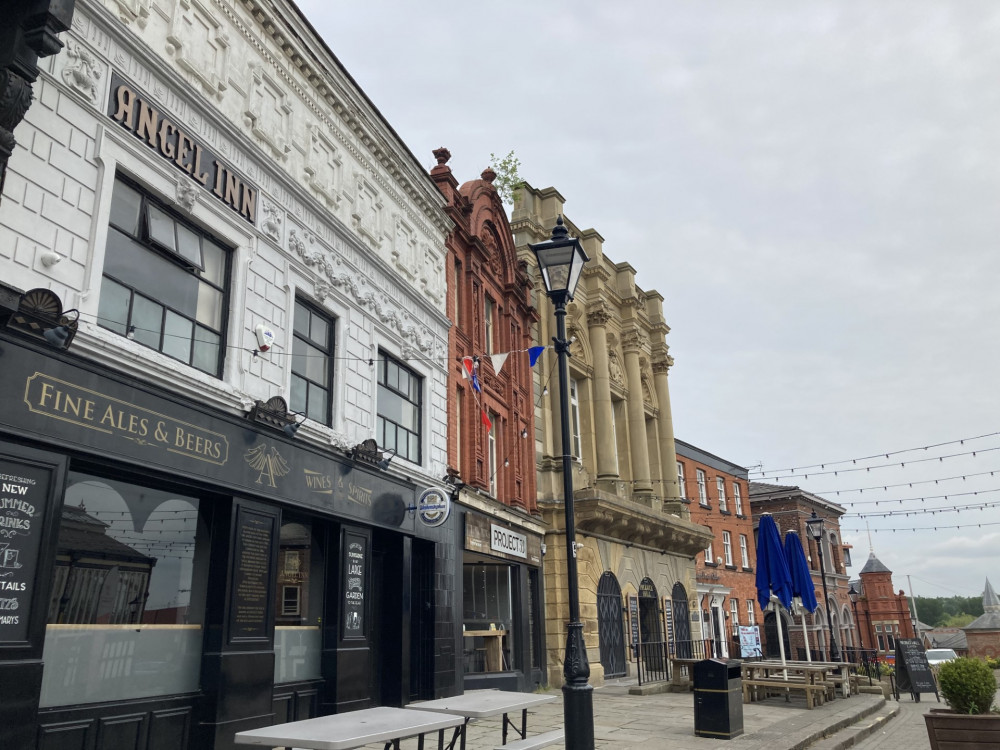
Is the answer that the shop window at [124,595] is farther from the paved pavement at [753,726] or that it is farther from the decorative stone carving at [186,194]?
the decorative stone carving at [186,194]

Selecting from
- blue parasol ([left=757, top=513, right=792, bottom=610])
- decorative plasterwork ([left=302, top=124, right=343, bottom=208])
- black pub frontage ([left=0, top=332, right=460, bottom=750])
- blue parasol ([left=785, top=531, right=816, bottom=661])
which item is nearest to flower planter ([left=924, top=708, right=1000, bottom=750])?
black pub frontage ([left=0, top=332, right=460, bottom=750])

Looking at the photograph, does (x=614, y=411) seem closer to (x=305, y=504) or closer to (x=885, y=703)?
(x=885, y=703)

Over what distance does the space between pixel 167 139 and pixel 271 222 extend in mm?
2162

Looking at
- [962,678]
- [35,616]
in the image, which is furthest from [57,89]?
[962,678]

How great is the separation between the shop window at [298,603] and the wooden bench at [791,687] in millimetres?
9234

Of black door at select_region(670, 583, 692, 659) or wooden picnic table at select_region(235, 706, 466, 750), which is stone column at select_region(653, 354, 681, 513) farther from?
wooden picnic table at select_region(235, 706, 466, 750)

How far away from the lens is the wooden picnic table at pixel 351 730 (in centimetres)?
561

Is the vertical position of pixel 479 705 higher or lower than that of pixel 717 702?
higher

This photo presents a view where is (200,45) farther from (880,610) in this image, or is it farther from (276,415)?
(880,610)

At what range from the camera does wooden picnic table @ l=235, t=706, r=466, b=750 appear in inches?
221

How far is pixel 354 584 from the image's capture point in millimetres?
12516

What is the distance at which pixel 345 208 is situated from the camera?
45.8 feet

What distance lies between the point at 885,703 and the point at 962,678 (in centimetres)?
1023

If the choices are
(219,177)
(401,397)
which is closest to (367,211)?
(401,397)
